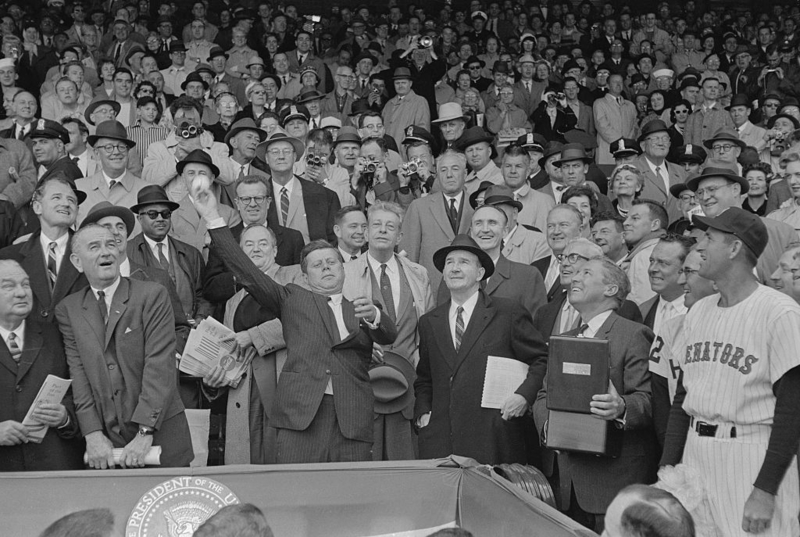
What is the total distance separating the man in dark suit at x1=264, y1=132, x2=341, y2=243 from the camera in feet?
27.7

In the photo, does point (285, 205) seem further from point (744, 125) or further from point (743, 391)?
point (744, 125)

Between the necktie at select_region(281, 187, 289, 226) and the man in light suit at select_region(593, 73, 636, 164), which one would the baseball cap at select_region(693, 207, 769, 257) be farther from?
the man in light suit at select_region(593, 73, 636, 164)

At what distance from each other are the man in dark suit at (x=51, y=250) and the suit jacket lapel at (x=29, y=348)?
26.3 inches

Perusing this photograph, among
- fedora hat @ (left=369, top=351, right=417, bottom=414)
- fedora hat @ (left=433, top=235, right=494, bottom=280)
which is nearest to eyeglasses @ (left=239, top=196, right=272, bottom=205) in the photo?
fedora hat @ (left=433, top=235, right=494, bottom=280)

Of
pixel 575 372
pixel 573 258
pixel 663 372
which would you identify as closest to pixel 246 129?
pixel 573 258

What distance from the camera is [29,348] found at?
5.43m

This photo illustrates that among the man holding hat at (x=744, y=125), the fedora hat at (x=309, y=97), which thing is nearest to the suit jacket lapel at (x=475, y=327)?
the fedora hat at (x=309, y=97)

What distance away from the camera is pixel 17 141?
8742 mm

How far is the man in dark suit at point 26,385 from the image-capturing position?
5289 mm

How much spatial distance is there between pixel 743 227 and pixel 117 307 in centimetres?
315

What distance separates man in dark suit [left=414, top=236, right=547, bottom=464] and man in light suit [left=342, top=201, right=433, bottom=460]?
1.65 feet

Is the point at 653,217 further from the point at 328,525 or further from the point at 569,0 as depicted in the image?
the point at 569,0

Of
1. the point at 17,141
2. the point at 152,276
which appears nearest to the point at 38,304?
the point at 152,276

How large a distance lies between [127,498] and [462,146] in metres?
5.80
